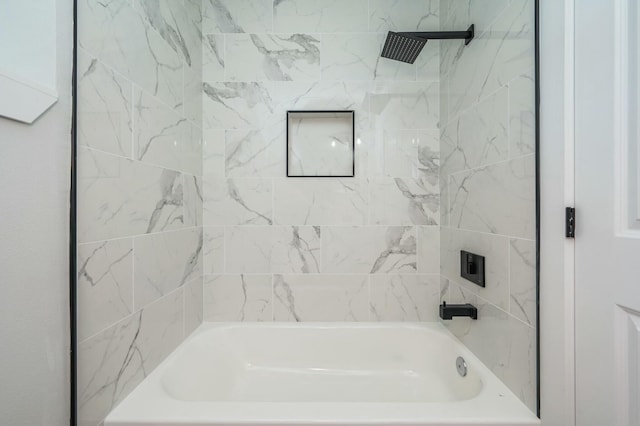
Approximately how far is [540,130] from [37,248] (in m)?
1.37

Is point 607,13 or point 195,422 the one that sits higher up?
point 607,13

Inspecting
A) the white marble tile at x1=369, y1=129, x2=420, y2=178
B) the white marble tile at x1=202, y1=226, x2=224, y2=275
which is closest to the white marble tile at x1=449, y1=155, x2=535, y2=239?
the white marble tile at x1=369, y1=129, x2=420, y2=178

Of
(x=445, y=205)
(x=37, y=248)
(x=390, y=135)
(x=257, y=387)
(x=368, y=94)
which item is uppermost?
(x=368, y=94)

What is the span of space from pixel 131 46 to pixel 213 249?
1.01m

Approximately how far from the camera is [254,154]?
1.59 m

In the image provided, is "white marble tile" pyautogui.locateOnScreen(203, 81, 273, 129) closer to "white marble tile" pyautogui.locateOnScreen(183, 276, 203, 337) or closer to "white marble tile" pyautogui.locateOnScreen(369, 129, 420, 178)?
"white marble tile" pyautogui.locateOnScreen(369, 129, 420, 178)

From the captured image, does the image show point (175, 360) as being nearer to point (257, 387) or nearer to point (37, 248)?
point (257, 387)

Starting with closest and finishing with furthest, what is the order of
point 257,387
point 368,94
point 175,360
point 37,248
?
→ 1. point 37,248
2. point 175,360
3. point 257,387
4. point 368,94

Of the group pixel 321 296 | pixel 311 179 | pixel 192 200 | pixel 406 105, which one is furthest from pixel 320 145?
pixel 321 296

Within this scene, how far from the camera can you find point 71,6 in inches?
29.0

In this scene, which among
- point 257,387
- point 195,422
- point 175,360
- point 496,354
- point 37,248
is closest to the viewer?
point 37,248

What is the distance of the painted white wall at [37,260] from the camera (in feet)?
1.93

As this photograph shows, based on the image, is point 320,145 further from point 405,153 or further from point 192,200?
point 192,200

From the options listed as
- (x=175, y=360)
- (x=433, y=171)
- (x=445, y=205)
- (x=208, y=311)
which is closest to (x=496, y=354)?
(x=445, y=205)
